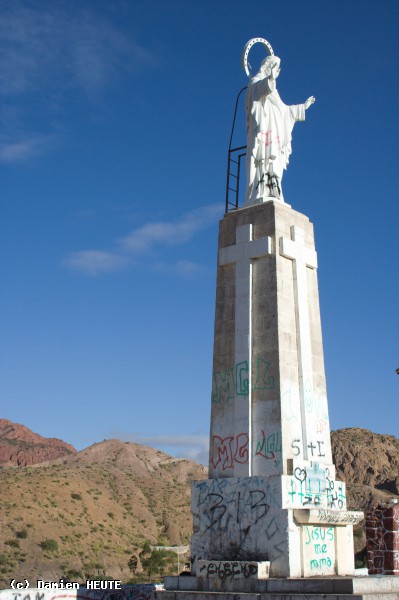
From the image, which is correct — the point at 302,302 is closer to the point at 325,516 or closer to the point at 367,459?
the point at 325,516

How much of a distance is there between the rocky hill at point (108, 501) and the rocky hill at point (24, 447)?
31.8 m

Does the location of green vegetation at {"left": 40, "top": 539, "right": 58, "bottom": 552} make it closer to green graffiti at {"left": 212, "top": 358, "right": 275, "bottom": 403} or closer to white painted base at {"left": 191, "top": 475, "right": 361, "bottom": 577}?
white painted base at {"left": 191, "top": 475, "right": 361, "bottom": 577}

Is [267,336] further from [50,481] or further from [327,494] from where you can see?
[50,481]

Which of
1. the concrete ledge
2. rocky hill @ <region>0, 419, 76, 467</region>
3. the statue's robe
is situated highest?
rocky hill @ <region>0, 419, 76, 467</region>

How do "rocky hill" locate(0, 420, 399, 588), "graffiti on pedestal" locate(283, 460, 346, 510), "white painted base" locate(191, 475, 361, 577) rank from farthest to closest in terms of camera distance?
"rocky hill" locate(0, 420, 399, 588)
"graffiti on pedestal" locate(283, 460, 346, 510)
"white painted base" locate(191, 475, 361, 577)

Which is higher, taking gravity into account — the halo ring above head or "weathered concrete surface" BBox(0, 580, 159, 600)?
the halo ring above head

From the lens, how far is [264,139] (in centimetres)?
1833

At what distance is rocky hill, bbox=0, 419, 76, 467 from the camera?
122812 mm

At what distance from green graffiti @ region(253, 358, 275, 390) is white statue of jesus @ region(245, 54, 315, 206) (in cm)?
392

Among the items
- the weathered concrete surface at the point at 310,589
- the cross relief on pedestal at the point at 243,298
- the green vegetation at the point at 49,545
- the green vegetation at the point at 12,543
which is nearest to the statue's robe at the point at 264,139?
the cross relief on pedestal at the point at 243,298

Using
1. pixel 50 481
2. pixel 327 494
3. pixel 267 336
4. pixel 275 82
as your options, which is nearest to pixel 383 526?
pixel 327 494

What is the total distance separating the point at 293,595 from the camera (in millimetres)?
13703

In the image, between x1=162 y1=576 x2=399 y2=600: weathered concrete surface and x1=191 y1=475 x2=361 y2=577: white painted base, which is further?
x1=191 y1=475 x2=361 y2=577: white painted base

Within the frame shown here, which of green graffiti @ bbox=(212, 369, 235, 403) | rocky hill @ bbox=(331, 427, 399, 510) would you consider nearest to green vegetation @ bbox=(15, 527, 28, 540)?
rocky hill @ bbox=(331, 427, 399, 510)
